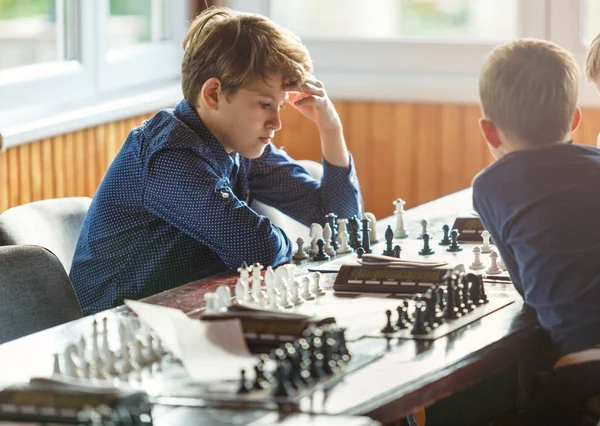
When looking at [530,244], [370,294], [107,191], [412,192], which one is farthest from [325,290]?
[412,192]

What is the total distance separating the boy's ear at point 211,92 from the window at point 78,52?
1086mm

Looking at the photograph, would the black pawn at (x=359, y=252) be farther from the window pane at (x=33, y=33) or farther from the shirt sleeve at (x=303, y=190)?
the window pane at (x=33, y=33)

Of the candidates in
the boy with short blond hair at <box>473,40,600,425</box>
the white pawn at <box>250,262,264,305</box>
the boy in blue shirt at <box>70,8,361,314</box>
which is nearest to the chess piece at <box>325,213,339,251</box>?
the boy in blue shirt at <box>70,8,361,314</box>

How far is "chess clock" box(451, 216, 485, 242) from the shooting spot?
8.96ft

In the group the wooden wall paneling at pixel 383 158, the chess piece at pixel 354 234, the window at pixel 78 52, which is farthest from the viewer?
the wooden wall paneling at pixel 383 158

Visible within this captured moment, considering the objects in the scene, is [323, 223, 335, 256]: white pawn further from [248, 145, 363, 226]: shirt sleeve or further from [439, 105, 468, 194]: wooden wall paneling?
Result: [439, 105, 468, 194]: wooden wall paneling

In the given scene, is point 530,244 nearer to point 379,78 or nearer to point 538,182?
point 538,182

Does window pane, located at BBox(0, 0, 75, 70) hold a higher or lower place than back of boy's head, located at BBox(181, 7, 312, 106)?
lower

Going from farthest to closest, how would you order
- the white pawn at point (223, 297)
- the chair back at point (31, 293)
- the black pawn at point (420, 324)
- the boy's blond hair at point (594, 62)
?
1. the boy's blond hair at point (594, 62)
2. the chair back at point (31, 293)
3. the white pawn at point (223, 297)
4. the black pawn at point (420, 324)

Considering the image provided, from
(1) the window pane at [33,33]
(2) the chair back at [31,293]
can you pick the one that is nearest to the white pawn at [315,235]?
(2) the chair back at [31,293]

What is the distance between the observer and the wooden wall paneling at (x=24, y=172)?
11.7 ft

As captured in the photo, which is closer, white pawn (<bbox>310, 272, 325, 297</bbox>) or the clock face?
white pawn (<bbox>310, 272, 325, 297</bbox>)

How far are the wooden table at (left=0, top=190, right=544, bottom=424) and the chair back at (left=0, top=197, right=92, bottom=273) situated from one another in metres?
0.60

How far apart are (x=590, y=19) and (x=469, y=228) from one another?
1.90m
